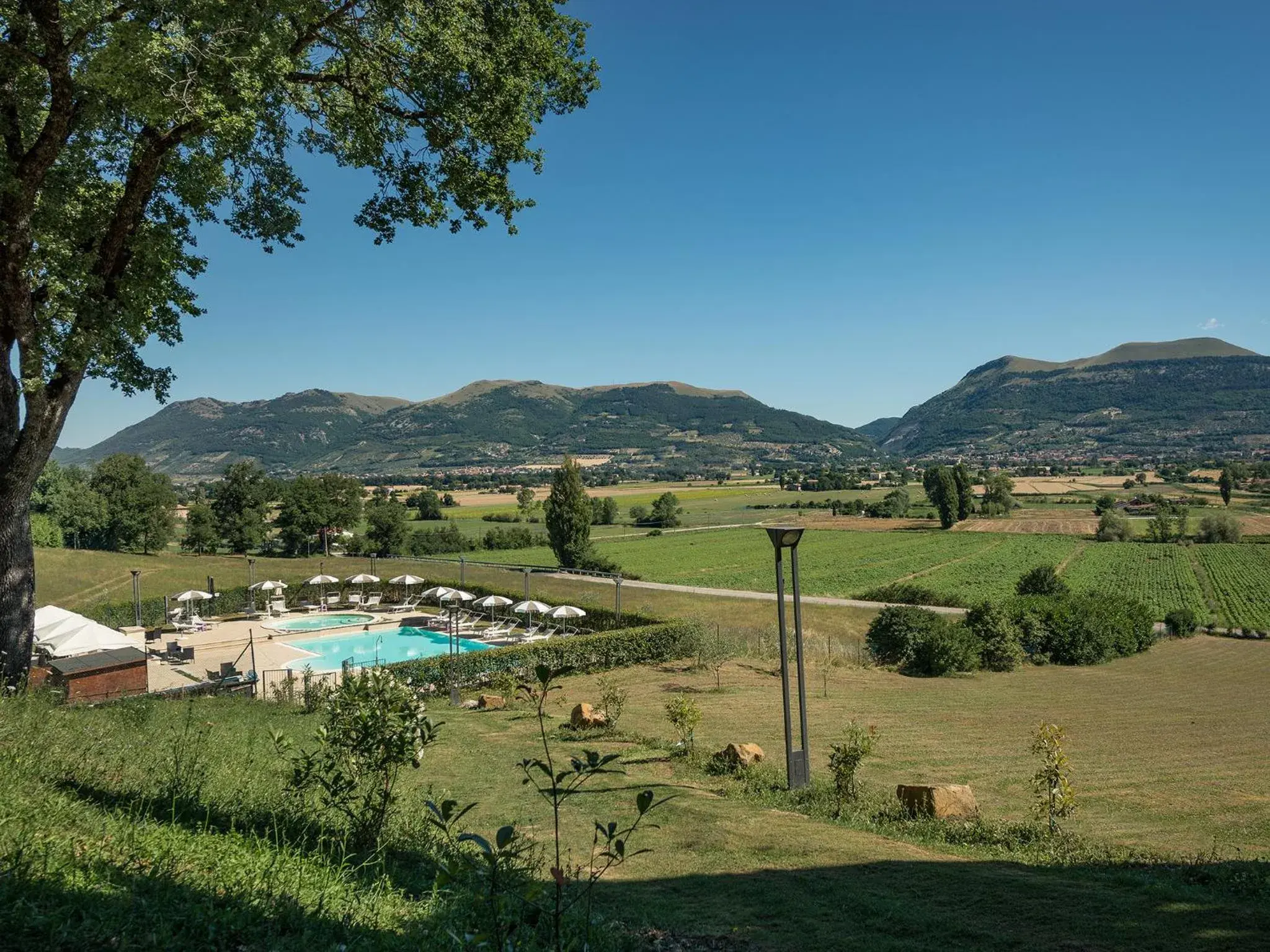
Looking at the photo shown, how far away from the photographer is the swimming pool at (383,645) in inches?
1001

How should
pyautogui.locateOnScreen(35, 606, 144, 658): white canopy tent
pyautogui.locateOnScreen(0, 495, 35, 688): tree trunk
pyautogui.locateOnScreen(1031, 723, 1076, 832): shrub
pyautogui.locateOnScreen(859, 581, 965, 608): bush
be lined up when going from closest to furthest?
pyautogui.locateOnScreen(0, 495, 35, 688): tree trunk → pyautogui.locateOnScreen(1031, 723, 1076, 832): shrub → pyautogui.locateOnScreen(35, 606, 144, 658): white canopy tent → pyautogui.locateOnScreen(859, 581, 965, 608): bush

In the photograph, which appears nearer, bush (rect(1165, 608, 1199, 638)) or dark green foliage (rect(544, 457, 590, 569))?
bush (rect(1165, 608, 1199, 638))

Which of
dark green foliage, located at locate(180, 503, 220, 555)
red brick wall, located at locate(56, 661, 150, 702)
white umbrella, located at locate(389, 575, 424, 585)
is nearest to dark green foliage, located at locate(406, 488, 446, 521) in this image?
dark green foliage, located at locate(180, 503, 220, 555)

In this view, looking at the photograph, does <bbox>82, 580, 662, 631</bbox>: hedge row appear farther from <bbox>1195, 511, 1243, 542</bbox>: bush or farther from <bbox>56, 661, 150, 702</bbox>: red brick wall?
<bbox>1195, 511, 1243, 542</bbox>: bush

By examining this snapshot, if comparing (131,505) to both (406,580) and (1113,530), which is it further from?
(1113,530)

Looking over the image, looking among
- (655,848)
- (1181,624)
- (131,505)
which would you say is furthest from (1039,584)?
(131,505)

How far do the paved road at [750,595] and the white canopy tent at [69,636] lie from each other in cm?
1948

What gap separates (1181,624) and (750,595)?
22.0m

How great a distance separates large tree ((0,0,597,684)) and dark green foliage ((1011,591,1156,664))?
94.2ft

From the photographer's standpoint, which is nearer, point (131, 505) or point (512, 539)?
point (131, 505)

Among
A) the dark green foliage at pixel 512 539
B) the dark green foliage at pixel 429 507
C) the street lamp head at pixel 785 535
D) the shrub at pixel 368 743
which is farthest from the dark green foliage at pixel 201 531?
the shrub at pixel 368 743

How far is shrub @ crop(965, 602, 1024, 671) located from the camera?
1045 inches

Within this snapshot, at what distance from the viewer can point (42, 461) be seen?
6641mm

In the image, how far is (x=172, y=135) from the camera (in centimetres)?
612
